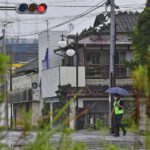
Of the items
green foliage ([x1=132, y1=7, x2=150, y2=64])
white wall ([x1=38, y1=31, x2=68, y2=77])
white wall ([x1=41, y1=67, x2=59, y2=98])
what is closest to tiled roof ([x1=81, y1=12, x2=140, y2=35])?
white wall ([x1=41, y1=67, x2=59, y2=98])

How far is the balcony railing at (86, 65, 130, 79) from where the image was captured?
126 feet

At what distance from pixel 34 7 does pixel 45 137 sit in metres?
15.9

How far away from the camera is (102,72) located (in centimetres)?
3844

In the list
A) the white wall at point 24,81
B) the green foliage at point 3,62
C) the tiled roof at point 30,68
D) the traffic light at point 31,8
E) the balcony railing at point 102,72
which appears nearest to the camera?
the green foliage at point 3,62

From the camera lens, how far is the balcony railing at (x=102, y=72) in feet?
126

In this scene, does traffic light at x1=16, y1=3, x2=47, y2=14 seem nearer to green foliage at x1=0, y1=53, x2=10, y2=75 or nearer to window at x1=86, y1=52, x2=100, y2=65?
green foliage at x1=0, y1=53, x2=10, y2=75

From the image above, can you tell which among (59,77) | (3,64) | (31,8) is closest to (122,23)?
(59,77)

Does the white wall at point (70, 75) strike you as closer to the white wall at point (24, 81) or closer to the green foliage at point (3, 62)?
the white wall at point (24, 81)

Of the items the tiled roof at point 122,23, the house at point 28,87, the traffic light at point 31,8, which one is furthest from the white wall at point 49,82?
the traffic light at point 31,8

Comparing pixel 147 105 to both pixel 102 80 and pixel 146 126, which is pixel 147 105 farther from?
pixel 102 80

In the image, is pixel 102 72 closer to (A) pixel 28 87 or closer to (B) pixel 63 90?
(B) pixel 63 90

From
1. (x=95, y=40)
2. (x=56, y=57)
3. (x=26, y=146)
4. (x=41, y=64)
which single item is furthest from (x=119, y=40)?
(x=26, y=146)

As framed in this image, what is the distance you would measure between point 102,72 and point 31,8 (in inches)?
804

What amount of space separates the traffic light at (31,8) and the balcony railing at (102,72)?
1967 centimetres
